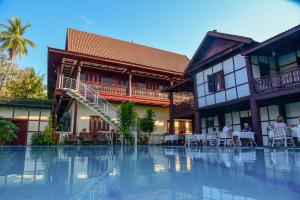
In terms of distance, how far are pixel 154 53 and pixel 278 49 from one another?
13049 mm

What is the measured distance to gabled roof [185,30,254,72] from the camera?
37.7 feet

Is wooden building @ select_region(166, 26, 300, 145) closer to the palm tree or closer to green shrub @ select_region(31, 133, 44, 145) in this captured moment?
green shrub @ select_region(31, 133, 44, 145)

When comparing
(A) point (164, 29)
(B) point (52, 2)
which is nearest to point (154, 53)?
(A) point (164, 29)

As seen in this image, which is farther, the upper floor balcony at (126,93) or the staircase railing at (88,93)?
the upper floor balcony at (126,93)

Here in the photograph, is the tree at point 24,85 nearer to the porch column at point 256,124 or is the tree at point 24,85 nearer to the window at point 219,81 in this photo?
the window at point 219,81

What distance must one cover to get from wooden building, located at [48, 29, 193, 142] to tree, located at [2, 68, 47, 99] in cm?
504

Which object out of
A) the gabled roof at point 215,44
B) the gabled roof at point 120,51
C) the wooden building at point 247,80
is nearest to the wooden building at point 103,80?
the gabled roof at point 120,51

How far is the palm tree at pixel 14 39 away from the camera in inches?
902

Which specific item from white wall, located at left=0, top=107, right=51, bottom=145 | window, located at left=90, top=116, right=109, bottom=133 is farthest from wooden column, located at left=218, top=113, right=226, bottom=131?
white wall, located at left=0, top=107, right=51, bottom=145

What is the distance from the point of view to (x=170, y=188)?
2104 mm

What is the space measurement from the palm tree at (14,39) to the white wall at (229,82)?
19950mm

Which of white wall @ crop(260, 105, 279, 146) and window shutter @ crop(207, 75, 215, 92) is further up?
window shutter @ crop(207, 75, 215, 92)

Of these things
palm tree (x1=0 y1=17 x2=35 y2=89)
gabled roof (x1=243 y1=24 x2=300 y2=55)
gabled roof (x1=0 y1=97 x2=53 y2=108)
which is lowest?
gabled roof (x1=0 y1=97 x2=53 y2=108)

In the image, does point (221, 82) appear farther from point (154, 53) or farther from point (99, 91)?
point (154, 53)
